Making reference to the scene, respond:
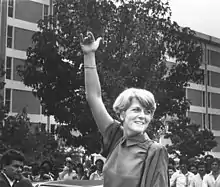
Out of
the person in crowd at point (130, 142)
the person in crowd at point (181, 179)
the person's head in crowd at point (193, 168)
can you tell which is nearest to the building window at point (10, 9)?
the person's head in crowd at point (193, 168)

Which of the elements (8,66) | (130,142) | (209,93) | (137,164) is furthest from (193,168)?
(209,93)

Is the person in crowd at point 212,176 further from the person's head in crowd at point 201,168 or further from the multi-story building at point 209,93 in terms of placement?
the multi-story building at point 209,93

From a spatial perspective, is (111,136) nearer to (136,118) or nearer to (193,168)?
(136,118)

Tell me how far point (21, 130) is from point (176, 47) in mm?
8668

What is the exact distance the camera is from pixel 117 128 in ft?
10.8

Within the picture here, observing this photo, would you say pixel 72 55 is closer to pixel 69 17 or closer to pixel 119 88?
pixel 69 17

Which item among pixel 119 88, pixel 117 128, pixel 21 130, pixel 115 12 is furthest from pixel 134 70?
pixel 117 128

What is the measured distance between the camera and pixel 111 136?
10.8 ft

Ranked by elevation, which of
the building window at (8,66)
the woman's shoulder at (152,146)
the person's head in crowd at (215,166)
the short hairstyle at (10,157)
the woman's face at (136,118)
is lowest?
the person's head in crowd at (215,166)

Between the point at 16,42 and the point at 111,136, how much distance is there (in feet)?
136

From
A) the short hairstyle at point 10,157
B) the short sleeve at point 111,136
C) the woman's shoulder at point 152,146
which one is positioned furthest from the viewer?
the short hairstyle at point 10,157

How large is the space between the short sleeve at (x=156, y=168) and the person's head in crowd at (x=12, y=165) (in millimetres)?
3947

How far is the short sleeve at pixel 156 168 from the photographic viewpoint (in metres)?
2.91

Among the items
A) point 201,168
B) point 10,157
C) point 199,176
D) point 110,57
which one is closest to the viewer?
point 10,157
